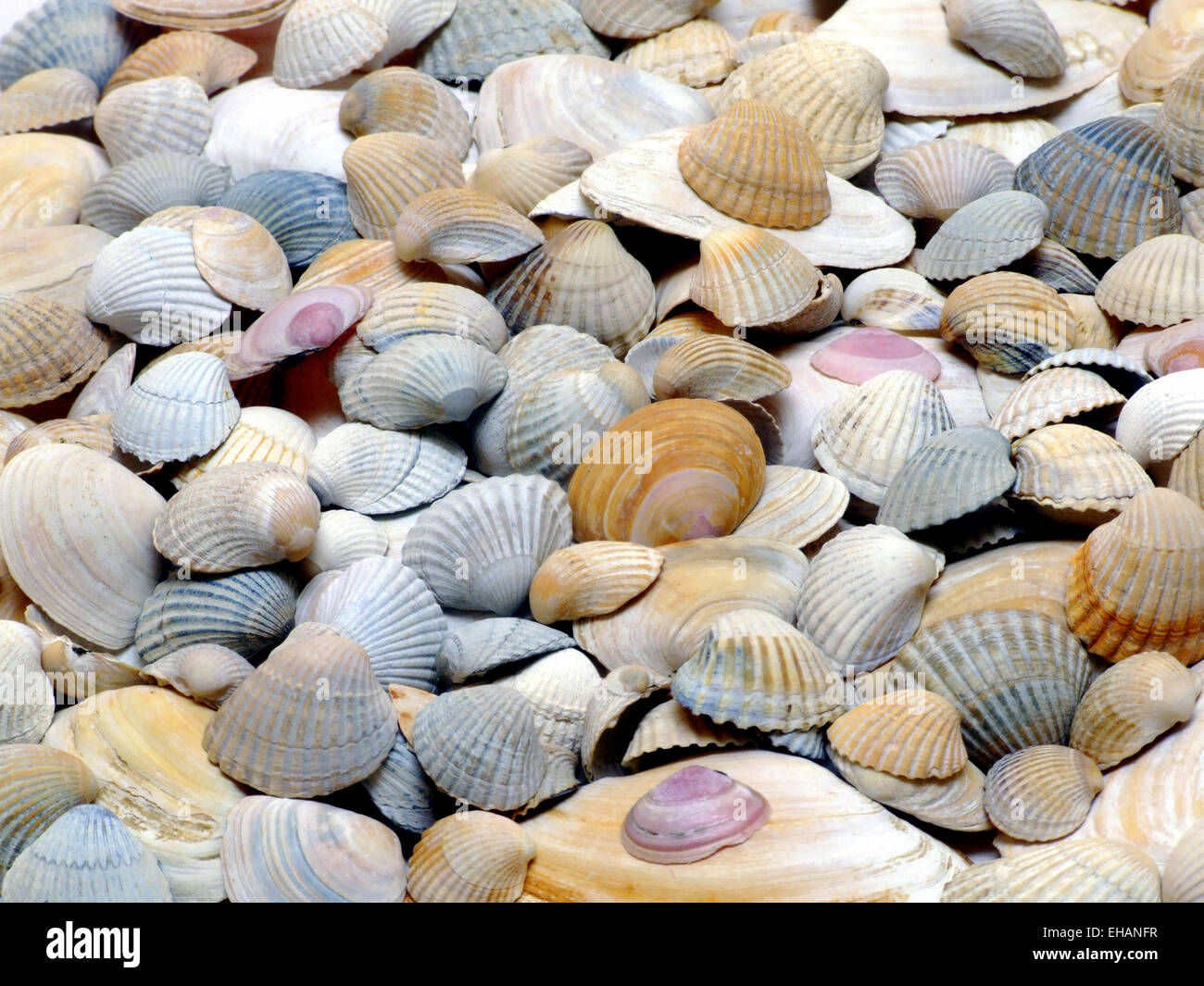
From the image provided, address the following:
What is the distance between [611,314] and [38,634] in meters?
1.02

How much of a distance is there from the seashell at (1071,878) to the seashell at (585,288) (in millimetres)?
1096

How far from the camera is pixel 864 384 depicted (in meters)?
1.90

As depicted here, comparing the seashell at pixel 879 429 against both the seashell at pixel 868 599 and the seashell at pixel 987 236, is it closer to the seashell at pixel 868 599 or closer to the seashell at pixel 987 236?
the seashell at pixel 868 599

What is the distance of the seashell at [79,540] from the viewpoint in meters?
1.71

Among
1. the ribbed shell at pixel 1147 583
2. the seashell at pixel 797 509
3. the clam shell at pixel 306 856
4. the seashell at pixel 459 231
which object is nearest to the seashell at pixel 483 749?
the clam shell at pixel 306 856

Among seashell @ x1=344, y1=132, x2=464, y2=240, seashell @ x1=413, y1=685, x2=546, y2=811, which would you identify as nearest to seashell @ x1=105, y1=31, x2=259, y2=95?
seashell @ x1=344, y1=132, x2=464, y2=240

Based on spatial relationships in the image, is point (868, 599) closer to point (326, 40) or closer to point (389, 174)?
point (389, 174)

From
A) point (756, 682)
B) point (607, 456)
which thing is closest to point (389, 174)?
point (607, 456)

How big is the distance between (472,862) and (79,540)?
2.49ft

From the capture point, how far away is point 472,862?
1.42 metres

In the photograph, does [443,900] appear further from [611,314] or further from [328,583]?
[611,314]

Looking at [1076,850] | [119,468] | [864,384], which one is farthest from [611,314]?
[1076,850]

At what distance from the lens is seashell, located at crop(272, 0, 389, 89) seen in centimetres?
244

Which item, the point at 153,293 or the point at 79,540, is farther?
the point at 153,293
